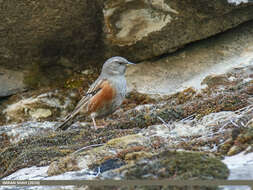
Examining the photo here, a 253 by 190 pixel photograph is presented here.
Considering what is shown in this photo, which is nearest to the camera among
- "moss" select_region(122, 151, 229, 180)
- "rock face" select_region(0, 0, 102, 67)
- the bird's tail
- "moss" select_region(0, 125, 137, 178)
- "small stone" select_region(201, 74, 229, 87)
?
"moss" select_region(122, 151, 229, 180)

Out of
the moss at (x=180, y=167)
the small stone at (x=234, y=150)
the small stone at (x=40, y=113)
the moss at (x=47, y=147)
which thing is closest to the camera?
the moss at (x=180, y=167)

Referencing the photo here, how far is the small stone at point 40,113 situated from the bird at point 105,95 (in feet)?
4.78

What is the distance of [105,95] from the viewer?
800 cm

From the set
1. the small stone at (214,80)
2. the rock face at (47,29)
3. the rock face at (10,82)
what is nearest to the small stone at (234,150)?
the small stone at (214,80)

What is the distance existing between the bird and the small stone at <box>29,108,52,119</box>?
146 cm

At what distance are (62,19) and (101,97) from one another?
211 centimetres

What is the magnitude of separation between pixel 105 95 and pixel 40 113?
234cm

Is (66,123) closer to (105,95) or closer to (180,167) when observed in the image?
(105,95)

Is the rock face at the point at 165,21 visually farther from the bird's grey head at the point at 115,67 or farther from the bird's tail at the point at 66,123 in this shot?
the bird's tail at the point at 66,123

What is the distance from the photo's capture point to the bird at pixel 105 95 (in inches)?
316

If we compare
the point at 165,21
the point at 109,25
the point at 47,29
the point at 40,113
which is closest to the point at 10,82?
the point at 40,113

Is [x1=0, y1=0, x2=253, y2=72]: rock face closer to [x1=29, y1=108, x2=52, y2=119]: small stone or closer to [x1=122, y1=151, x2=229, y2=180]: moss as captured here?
[x1=29, y1=108, x2=52, y2=119]: small stone

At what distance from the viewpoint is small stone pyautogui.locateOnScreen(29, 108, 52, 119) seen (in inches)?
375

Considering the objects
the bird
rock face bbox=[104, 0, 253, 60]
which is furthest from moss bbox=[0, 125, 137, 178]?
rock face bbox=[104, 0, 253, 60]
